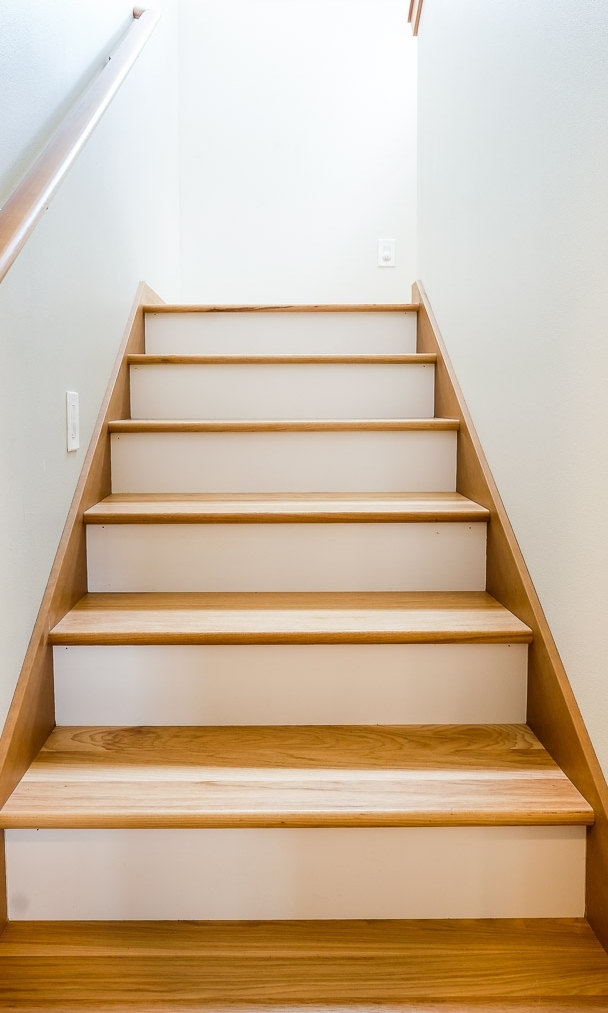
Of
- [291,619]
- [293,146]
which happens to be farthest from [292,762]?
[293,146]

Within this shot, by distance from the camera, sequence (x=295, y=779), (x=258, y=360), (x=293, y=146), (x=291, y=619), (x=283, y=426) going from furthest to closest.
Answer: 1. (x=293, y=146)
2. (x=258, y=360)
3. (x=283, y=426)
4. (x=291, y=619)
5. (x=295, y=779)

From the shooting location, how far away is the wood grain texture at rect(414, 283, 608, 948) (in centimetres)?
98

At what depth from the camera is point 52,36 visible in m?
1.36

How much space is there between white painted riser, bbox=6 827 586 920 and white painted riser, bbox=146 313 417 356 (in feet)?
4.92

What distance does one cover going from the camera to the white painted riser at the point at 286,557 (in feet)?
4.78

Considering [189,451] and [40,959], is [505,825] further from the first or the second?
[189,451]

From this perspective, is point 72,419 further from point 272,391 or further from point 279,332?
point 279,332

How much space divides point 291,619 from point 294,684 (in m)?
0.12

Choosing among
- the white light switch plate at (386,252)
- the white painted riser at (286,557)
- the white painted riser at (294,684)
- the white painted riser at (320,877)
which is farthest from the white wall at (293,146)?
the white painted riser at (320,877)

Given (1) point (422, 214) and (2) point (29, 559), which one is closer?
(2) point (29, 559)

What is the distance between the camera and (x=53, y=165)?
1.23 m

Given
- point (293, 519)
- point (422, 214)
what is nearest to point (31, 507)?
point (293, 519)

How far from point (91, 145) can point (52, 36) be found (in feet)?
0.92

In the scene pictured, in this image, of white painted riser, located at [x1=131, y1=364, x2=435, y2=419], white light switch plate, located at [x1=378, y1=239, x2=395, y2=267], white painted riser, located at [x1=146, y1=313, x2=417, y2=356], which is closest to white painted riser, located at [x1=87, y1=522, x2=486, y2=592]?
white painted riser, located at [x1=131, y1=364, x2=435, y2=419]
